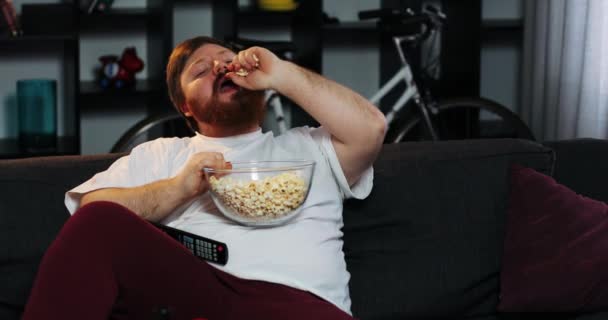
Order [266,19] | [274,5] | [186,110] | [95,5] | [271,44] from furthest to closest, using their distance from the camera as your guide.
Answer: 1. [266,19]
2. [274,5]
3. [95,5]
4. [271,44]
5. [186,110]

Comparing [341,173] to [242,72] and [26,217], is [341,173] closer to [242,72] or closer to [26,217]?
[242,72]

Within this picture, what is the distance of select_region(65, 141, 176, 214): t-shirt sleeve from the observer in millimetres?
1972

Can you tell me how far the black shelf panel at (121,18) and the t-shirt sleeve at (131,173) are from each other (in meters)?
2.15

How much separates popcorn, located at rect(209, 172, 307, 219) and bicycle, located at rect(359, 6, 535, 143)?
2.25m

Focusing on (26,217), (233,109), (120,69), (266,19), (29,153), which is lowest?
(29,153)

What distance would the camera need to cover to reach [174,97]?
7.39 ft

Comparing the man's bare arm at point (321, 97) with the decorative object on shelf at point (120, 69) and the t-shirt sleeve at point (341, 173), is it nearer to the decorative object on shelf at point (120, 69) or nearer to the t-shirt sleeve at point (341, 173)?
the t-shirt sleeve at point (341, 173)

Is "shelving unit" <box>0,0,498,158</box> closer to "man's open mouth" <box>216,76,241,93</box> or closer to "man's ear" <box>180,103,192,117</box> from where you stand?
"man's ear" <box>180,103,192,117</box>

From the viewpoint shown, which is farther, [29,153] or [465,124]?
[465,124]

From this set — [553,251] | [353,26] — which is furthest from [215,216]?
[353,26]

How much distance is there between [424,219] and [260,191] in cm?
53

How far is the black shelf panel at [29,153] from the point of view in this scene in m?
3.95

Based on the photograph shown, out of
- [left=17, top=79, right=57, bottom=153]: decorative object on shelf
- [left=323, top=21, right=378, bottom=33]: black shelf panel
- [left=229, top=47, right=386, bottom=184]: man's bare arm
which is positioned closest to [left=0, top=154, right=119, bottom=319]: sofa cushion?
[left=229, top=47, right=386, bottom=184]: man's bare arm

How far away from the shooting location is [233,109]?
209 cm
